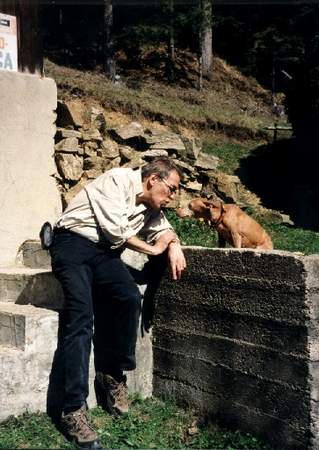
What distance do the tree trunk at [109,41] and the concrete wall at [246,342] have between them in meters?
18.5

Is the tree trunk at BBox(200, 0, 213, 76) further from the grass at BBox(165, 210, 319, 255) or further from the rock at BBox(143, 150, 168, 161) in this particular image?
the grass at BBox(165, 210, 319, 255)

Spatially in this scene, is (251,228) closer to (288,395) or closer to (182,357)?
(182,357)

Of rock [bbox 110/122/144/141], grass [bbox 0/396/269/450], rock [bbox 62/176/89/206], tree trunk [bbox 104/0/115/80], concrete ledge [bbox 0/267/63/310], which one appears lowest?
grass [bbox 0/396/269/450]

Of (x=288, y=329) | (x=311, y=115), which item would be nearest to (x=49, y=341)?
(x=288, y=329)

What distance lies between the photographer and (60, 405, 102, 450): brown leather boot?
442 centimetres

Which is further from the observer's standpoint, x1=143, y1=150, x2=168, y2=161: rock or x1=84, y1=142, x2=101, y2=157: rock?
x1=143, y1=150, x2=168, y2=161: rock

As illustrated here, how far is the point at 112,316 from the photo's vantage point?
5.17m

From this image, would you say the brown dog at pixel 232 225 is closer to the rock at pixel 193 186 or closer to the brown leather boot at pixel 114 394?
the brown leather boot at pixel 114 394

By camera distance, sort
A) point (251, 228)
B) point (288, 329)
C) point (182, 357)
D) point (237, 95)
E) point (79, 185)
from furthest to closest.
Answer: point (237, 95) → point (79, 185) → point (251, 228) → point (182, 357) → point (288, 329)

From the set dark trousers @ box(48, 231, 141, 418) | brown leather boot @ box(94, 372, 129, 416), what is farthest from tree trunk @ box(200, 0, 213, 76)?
brown leather boot @ box(94, 372, 129, 416)

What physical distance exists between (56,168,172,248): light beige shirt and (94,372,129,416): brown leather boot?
3.48 ft

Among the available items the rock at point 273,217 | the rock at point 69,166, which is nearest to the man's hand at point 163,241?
the rock at point 69,166

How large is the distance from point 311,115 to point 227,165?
7.60 ft

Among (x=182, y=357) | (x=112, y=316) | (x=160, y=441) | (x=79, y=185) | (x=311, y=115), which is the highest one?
(x=311, y=115)
